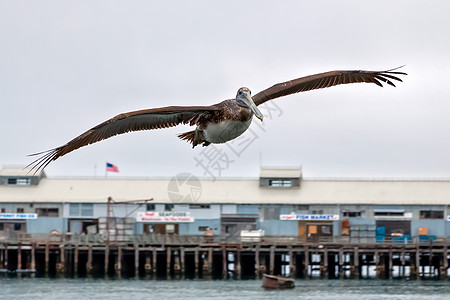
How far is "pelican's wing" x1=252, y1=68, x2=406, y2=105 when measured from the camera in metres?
20.2

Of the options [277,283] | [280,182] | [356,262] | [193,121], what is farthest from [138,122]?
[280,182]

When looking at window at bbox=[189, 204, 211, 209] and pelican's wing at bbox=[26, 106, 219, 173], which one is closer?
pelican's wing at bbox=[26, 106, 219, 173]

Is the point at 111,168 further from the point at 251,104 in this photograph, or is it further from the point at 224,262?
the point at 251,104

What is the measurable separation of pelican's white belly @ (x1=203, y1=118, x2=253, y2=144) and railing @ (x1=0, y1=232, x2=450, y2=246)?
61381 millimetres

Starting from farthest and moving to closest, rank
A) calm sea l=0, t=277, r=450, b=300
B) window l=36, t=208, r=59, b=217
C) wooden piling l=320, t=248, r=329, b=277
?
window l=36, t=208, r=59, b=217
wooden piling l=320, t=248, r=329, b=277
calm sea l=0, t=277, r=450, b=300

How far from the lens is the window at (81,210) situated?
3351 inches

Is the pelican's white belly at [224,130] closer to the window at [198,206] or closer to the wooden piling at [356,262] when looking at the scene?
the wooden piling at [356,262]

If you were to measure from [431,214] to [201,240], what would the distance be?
1903cm

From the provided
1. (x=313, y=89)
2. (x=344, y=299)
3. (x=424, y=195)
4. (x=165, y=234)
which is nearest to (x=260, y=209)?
(x=165, y=234)

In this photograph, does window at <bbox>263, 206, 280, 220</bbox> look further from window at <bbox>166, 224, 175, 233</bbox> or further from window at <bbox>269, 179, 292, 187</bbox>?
window at <bbox>166, 224, 175, 233</bbox>

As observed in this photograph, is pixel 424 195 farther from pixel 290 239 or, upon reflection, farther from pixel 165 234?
pixel 165 234

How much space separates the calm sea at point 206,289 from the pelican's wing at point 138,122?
46.6 meters

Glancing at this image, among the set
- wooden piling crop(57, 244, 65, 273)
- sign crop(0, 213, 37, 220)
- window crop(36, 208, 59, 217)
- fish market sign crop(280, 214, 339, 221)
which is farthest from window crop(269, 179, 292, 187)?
sign crop(0, 213, 37, 220)

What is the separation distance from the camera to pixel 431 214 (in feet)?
269
